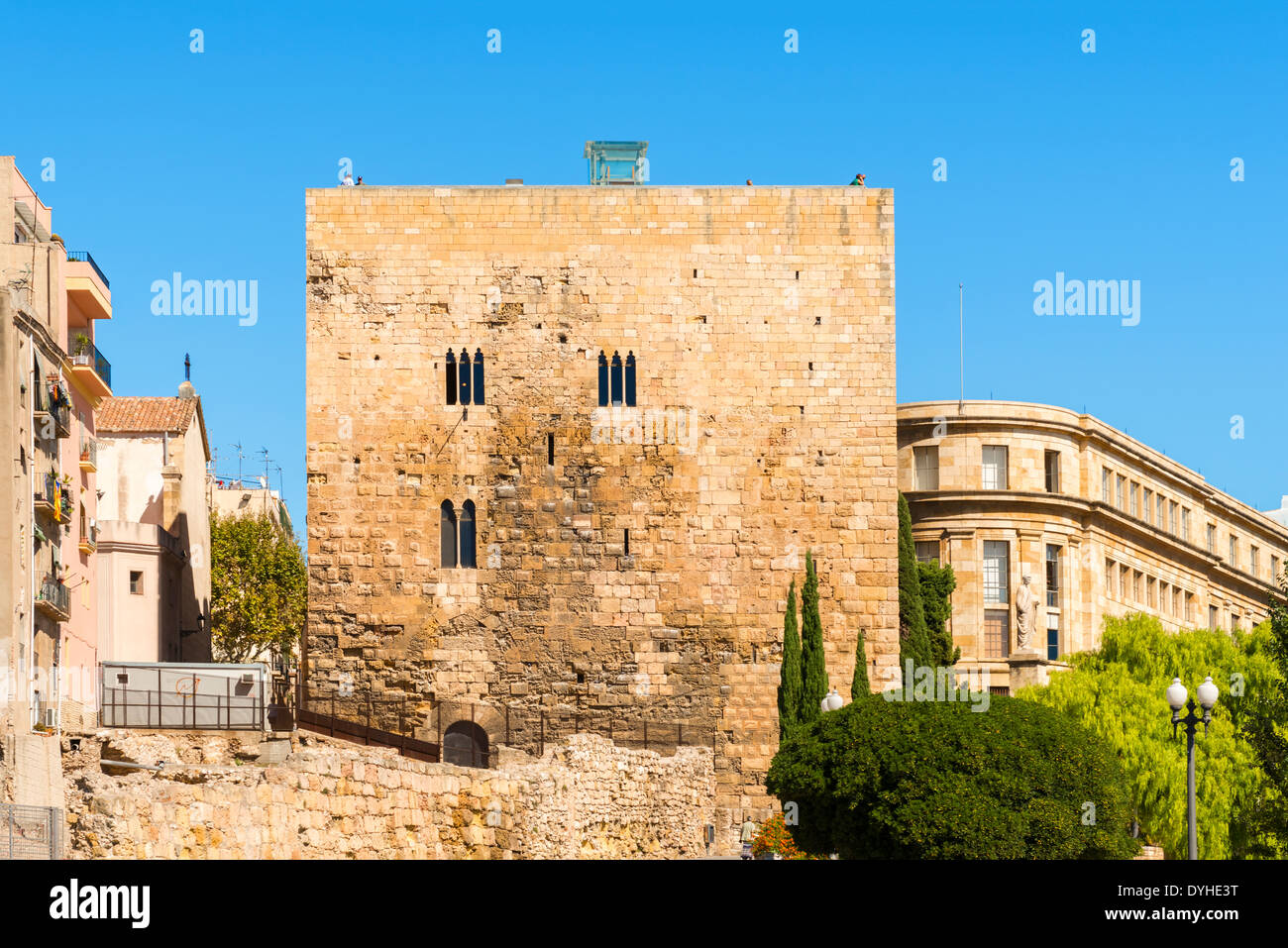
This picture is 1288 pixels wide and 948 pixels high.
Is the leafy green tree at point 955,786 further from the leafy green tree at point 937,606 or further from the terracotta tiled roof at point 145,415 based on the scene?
the terracotta tiled roof at point 145,415

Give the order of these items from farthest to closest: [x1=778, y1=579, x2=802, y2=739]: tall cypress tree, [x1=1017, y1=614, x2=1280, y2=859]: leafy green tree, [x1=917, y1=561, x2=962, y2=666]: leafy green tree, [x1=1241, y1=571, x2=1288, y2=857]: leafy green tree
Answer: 1. [x1=917, y1=561, x2=962, y2=666]: leafy green tree
2. [x1=1017, y1=614, x2=1280, y2=859]: leafy green tree
3. [x1=778, y1=579, x2=802, y2=739]: tall cypress tree
4. [x1=1241, y1=571, x2=1288, y2=857]: leafy green tree

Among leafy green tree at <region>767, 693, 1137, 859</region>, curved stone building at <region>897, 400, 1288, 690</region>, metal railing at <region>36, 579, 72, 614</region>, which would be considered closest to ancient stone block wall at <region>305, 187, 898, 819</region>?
metal railing at <region>36, 579, 72, 614</region>

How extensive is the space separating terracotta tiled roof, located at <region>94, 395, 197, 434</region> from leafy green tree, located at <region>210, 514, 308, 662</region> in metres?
9.19

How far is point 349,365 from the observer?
42219 millimetres

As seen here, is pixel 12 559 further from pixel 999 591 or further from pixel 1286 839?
pixel 999 591

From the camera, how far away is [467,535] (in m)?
42.3

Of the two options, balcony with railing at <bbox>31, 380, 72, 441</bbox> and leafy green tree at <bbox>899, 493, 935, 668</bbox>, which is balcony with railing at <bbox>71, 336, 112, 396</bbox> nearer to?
balcony with railing at <bbox>31, 380, 72, 441</bbox>

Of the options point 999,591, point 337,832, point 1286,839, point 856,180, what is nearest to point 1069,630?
point 999,591

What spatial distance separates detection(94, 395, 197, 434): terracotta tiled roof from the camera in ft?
180

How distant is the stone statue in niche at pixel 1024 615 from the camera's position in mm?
57250

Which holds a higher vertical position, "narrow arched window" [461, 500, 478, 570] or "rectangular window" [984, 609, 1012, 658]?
"narrow arched window" [461, 500, 478, 570]

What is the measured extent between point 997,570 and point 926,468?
3768mm

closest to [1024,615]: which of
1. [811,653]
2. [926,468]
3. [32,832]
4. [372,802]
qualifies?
[926,468]

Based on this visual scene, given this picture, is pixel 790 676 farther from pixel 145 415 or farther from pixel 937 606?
pixel 145 415
